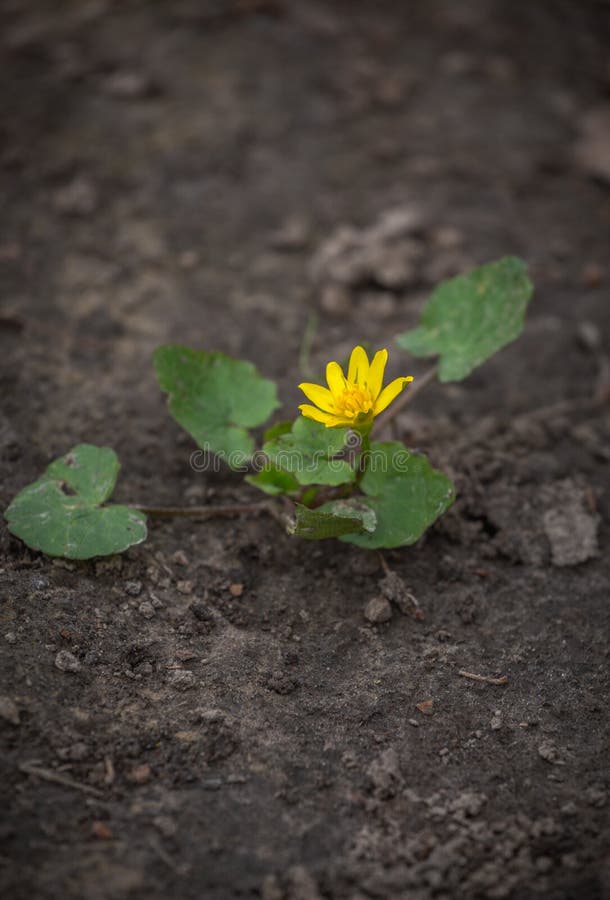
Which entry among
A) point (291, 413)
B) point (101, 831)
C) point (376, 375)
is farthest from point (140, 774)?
point (291, 413)

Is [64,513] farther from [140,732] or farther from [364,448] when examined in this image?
[364,448]

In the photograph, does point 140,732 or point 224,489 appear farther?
point 224,489

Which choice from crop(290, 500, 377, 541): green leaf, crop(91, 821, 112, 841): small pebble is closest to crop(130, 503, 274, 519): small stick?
crop(290, 500, 377, 541): green leaf

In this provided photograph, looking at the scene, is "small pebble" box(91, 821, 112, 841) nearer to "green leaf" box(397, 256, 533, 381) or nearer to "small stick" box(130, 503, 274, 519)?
"small stick" box(130, 503, 274, 519)

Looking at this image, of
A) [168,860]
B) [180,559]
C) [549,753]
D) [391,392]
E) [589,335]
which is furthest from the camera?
[589,335]

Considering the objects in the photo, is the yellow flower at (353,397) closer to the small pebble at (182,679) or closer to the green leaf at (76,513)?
the green leaf at (76,513)

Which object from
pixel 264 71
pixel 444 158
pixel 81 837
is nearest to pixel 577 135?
pixel 444 158

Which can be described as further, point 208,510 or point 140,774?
point 208,510

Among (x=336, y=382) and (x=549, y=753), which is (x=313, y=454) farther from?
(x=549, y=753)
